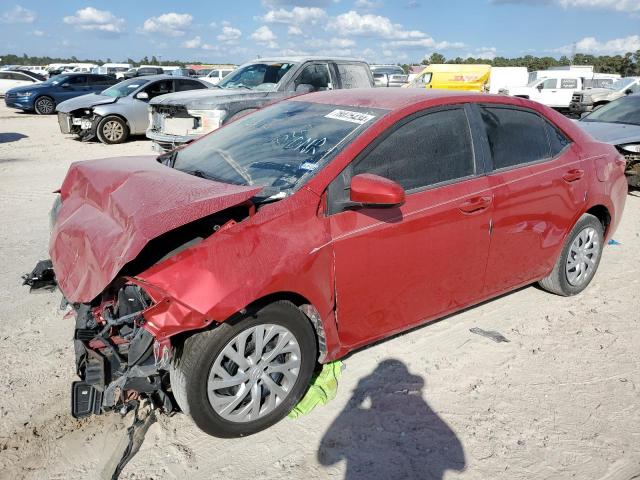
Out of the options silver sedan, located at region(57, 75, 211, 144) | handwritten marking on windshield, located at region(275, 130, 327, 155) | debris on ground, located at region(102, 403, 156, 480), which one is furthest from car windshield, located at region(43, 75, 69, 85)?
debris on ground, located at region(102, 403, 156, 480)

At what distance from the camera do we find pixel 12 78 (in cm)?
2603

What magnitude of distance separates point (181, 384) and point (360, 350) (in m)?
1.51

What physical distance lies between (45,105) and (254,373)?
21574 mm

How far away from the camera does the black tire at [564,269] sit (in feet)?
14.5

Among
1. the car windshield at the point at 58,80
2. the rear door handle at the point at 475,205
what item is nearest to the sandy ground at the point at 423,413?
the rear door handle at the point at 475,205

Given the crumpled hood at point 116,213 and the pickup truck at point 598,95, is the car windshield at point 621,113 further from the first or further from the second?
the pickup truck at point 598,95

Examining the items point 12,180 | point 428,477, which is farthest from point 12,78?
point 428,477

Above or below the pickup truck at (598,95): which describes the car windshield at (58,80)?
above

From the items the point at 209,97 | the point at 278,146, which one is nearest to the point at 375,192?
the point at 278,146

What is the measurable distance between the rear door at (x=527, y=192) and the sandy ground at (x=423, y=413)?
519 mm

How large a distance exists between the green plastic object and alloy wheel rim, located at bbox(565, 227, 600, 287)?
234 centimetres

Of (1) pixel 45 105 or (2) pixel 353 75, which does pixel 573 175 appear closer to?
(2) pixel 353 75

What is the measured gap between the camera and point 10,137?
14.3 m

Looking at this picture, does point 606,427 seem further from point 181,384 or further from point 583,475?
point 181,384
